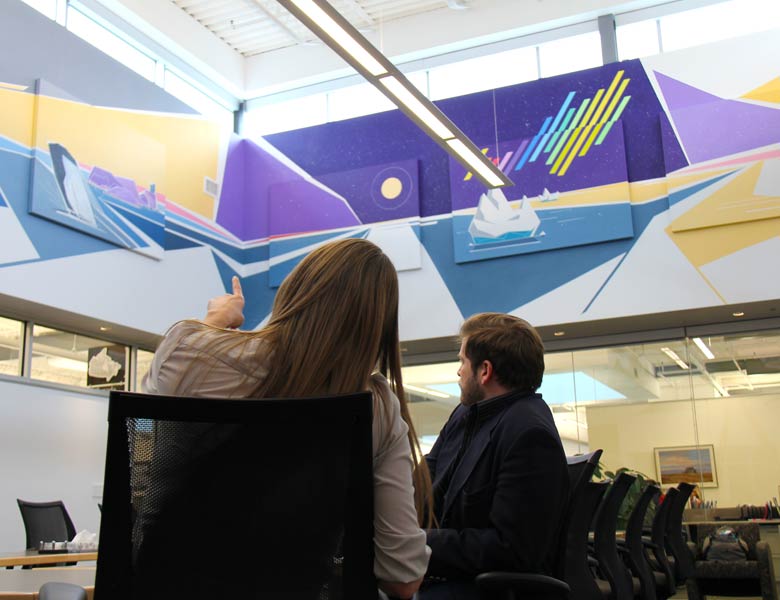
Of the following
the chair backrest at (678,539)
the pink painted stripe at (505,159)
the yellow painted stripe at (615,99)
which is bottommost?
the chair backrest at (678,539)

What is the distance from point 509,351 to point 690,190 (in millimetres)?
5772

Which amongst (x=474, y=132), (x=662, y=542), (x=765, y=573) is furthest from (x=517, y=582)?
(x=474, y=132)

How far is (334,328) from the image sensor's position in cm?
147

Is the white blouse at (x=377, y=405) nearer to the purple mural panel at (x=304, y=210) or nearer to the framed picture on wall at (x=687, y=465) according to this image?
the framed picture on wall at (x=687, y=465)

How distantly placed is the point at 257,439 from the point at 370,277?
1.19 ft

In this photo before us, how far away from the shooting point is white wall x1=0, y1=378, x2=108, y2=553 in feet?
22.8

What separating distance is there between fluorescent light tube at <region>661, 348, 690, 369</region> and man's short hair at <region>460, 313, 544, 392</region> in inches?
238

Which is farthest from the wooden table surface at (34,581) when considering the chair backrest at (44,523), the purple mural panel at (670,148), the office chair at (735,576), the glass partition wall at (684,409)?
the purple mural panel at (670,148)

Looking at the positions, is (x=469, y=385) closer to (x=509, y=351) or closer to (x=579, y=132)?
(x=509, y=351)

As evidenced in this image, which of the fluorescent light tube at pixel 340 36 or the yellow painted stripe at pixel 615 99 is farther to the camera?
the yellow painted stripe at pixel 615 99

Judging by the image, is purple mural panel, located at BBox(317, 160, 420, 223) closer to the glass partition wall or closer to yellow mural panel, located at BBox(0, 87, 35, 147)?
the glass partition wall

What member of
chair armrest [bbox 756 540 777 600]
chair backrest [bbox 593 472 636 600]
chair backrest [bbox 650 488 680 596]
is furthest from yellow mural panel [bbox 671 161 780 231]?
chair backrest [bbox 593 472 636 600]

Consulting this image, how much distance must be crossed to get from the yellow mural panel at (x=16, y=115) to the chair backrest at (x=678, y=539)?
544cm

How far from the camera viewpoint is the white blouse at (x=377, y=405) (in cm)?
142
